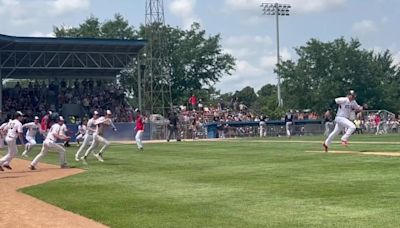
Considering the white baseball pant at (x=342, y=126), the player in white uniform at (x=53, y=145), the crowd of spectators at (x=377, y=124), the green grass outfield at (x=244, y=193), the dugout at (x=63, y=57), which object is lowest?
the green grass outfield at (x=244, y=193)

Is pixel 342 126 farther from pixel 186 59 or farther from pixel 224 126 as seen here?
pixel 186 59

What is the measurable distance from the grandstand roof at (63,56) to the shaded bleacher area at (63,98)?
1.26 meters

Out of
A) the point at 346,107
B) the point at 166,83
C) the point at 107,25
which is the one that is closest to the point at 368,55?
the point at 166,83

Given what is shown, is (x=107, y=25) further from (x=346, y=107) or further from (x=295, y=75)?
(x=346, y=107)

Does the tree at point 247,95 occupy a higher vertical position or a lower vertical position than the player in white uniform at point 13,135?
higher

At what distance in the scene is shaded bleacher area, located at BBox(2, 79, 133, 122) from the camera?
58125mm

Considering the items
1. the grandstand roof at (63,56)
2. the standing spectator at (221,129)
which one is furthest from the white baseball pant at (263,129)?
the grandstand roof at (63,56)

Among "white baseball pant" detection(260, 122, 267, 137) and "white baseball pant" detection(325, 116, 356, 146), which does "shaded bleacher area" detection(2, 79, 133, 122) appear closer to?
"white baseball pant" detection(260, 122, 267, 137)

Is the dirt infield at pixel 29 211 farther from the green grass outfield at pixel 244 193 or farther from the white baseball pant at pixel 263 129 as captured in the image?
the white baseball pant at pixel 263 129

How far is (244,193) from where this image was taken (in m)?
12.7

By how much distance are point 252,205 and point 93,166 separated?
12410 millimetres

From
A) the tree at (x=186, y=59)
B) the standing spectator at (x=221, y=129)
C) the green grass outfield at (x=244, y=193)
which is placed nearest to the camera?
the green grass outfield at (x=244, y=193)

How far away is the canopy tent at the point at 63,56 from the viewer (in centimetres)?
5566

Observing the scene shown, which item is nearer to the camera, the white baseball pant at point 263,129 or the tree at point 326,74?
the white baseball pant at point 263,129
